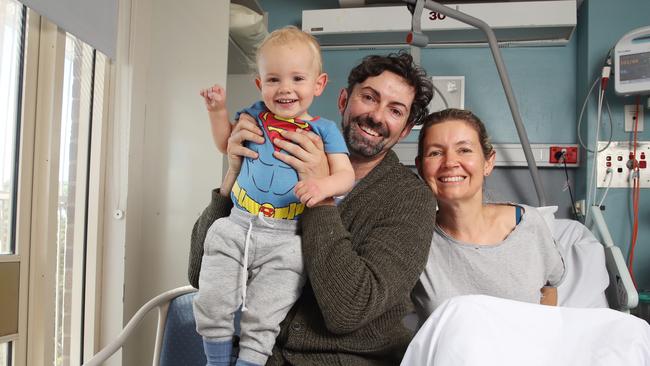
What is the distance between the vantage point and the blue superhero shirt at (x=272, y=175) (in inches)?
43.8

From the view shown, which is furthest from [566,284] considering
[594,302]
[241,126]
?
[241,126]

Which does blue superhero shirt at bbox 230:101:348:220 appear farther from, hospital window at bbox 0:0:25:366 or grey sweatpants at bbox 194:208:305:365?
hospital window at bbox 0:0:25:366

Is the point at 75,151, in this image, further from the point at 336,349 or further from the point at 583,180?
the point at 583,180

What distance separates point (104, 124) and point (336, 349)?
5.08ft

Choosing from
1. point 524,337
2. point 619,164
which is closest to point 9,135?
point 524,337

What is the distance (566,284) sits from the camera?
2.11m

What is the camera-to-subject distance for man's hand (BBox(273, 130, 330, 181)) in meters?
1.09

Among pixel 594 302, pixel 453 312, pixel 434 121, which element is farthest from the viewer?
pixel 594 302

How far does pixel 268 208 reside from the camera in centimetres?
111

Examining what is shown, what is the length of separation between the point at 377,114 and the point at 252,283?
0.60 meters

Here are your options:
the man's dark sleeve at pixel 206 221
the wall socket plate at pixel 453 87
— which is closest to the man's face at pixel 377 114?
the man's dark sleeve at pixel 206 221

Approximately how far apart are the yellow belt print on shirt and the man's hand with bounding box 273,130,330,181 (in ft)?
0.23

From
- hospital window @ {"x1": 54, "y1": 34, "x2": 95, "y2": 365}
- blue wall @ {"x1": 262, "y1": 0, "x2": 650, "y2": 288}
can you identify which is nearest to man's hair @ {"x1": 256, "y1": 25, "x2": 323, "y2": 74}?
hospital window @ {"x1": 54, "y1": 34, "x2": 95, "y2": 365}

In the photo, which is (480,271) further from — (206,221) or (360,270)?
(206,221)
